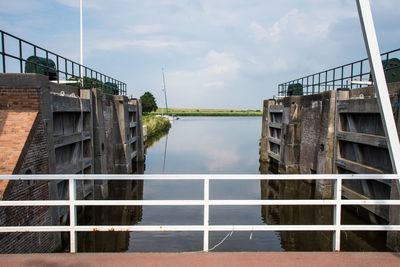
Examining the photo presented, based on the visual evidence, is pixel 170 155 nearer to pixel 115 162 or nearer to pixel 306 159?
pixel 115 162

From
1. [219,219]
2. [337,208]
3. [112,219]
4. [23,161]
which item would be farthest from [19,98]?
[219,219]

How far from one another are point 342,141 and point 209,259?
10737mm

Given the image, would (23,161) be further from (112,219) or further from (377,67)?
(377,67)

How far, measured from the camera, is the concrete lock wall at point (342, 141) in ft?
33.1

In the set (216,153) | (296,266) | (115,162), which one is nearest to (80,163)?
(115,162)

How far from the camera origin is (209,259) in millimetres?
4059

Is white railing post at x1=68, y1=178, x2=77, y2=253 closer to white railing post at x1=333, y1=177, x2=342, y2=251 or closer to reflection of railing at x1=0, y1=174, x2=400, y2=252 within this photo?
reflection of railing at x1=0, y1=174, x2=400, y2=252

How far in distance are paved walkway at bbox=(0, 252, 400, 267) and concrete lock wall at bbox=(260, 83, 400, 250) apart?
481cm

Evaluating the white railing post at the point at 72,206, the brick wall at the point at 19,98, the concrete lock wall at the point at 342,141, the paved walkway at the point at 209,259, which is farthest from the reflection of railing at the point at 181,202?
the concrete lock wall at the point at 342,141

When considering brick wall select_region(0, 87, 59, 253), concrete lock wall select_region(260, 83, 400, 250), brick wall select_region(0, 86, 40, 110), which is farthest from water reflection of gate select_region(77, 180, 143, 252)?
concrete lock wall select_region(260, 83, 400, 250)

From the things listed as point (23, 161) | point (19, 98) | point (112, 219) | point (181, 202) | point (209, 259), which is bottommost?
point (112, 219)

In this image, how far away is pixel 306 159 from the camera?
16703 millimetres

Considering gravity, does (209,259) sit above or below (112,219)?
above

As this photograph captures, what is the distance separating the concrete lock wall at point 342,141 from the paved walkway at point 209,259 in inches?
189
